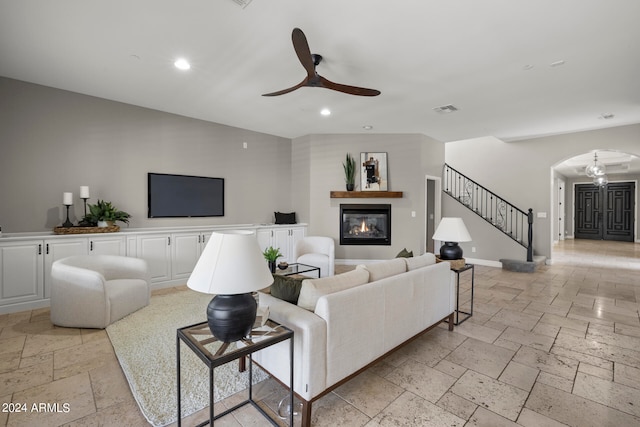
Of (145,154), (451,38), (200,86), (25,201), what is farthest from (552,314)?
(25,201)

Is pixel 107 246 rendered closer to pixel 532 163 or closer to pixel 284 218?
pixel 284 218

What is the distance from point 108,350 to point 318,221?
14.4 feet

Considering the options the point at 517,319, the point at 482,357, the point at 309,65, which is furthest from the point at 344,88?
the point at 517,319

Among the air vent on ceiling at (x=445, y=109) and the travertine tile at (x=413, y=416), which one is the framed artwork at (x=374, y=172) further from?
the travertine tile at (x=413, y=416)

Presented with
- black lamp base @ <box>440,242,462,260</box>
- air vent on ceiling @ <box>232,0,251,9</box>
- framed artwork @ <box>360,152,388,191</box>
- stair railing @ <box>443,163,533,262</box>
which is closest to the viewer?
air vent on ceiling @ <box>232,0,251,9</box>

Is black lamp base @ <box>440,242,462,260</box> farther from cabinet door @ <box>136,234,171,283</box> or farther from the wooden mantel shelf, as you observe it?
cabinet door @ <box>136,234,171,283</box>

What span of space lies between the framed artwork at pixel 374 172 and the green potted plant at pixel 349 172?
19cm

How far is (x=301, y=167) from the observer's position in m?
6.69

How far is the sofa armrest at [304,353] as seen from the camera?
176 centimetres

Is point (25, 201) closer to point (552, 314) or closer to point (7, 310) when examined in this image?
point (7, 310)

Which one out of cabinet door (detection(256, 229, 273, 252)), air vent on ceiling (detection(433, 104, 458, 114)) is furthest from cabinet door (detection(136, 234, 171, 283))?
air vent on ceiling (detection(433, 104, 458, 114))

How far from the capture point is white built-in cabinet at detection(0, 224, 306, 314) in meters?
3.51

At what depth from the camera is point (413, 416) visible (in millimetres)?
1870

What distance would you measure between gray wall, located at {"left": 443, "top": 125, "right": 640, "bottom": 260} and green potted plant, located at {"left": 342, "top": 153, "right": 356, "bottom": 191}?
9.36ft
